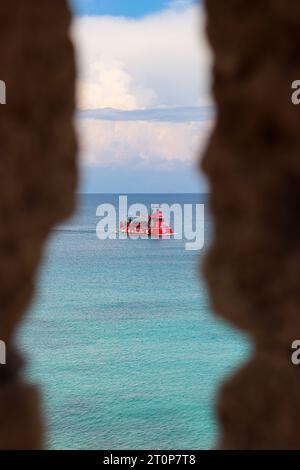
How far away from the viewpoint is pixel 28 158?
1.64 meters

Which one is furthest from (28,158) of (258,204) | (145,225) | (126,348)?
(145,225)

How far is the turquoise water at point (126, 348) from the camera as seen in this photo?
21750 millimetres

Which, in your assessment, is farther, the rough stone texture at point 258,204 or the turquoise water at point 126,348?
the turquoise water at point 126,348

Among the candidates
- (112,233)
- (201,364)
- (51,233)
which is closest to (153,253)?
(112,233)

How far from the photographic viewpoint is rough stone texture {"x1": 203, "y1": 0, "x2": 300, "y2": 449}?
4.60 ft

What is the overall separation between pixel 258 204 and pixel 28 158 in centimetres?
52

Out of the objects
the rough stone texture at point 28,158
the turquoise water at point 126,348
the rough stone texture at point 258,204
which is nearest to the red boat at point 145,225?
the turquoise water at point 126,348

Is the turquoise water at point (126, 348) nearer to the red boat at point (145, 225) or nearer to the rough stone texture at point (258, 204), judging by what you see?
the red boat at point (145, 225)

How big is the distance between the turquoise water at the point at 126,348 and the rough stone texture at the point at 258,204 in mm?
14455

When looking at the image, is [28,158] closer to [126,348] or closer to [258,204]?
[258,204]

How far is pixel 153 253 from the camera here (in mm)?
42312

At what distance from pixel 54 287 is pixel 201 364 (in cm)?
1142

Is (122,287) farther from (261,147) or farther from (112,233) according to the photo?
(261,147)
